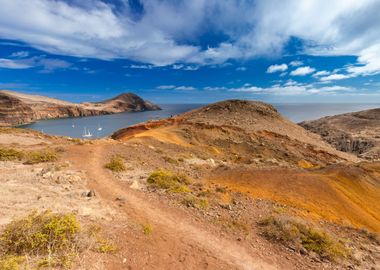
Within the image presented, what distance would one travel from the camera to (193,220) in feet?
31.9

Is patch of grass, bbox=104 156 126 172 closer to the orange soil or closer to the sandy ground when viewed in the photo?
the sandy ground

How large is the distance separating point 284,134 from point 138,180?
3379cm

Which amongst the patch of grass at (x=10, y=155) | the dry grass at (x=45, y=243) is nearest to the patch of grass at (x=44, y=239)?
the dry grass at (x=45, y=243)

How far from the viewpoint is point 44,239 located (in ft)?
21.1

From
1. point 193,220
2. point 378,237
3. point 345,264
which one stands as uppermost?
point 193,220

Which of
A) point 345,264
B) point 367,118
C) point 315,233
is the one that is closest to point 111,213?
point 315,233

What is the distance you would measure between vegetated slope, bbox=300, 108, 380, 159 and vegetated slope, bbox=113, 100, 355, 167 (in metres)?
22.3

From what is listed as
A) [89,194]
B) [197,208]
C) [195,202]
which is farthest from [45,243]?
[195,202]

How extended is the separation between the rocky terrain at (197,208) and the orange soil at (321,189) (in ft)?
0.26

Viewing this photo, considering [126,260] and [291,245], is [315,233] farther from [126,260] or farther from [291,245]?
[126,260]

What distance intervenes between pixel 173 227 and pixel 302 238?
4679 mm

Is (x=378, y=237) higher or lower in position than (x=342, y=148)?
higher

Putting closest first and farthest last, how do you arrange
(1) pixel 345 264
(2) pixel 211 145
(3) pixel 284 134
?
(1) pixel 345 264
(2) pixel 211 145
(3) pixel 284 134

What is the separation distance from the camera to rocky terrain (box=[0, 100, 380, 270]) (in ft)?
24.9
